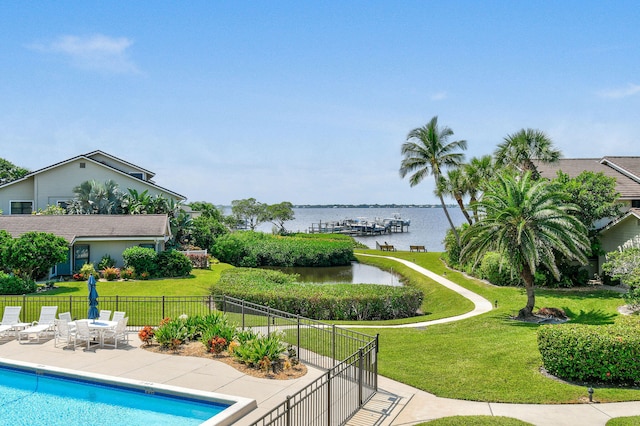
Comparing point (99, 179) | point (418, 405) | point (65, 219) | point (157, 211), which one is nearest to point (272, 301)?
point (418, 405)

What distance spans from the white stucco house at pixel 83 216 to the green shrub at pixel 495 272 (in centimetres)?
2211

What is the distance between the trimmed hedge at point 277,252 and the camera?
1865 inches

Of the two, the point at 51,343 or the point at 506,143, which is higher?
the point at 506,143

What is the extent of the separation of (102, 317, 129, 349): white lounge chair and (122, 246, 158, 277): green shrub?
627 inches

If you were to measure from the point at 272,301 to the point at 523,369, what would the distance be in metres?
13.0

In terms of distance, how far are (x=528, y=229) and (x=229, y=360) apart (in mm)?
13271

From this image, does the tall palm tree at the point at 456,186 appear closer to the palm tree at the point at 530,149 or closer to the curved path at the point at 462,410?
the palm tree at the point at 530,149

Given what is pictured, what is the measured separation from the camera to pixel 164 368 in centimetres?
1365

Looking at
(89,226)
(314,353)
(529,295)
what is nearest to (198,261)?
(89,226)

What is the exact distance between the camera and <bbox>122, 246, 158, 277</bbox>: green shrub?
105 ft

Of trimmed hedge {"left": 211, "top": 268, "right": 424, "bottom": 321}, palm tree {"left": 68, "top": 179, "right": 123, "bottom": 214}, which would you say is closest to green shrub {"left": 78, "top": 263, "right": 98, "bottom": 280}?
trimmed hedge {"left": 211, "top": 268, "right": 424, "bottom": 321}

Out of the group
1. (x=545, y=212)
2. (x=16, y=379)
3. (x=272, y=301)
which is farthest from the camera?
(x=272, y=301)

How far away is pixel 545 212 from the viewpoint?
65.8ft

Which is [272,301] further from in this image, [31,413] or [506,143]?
[506,143]
